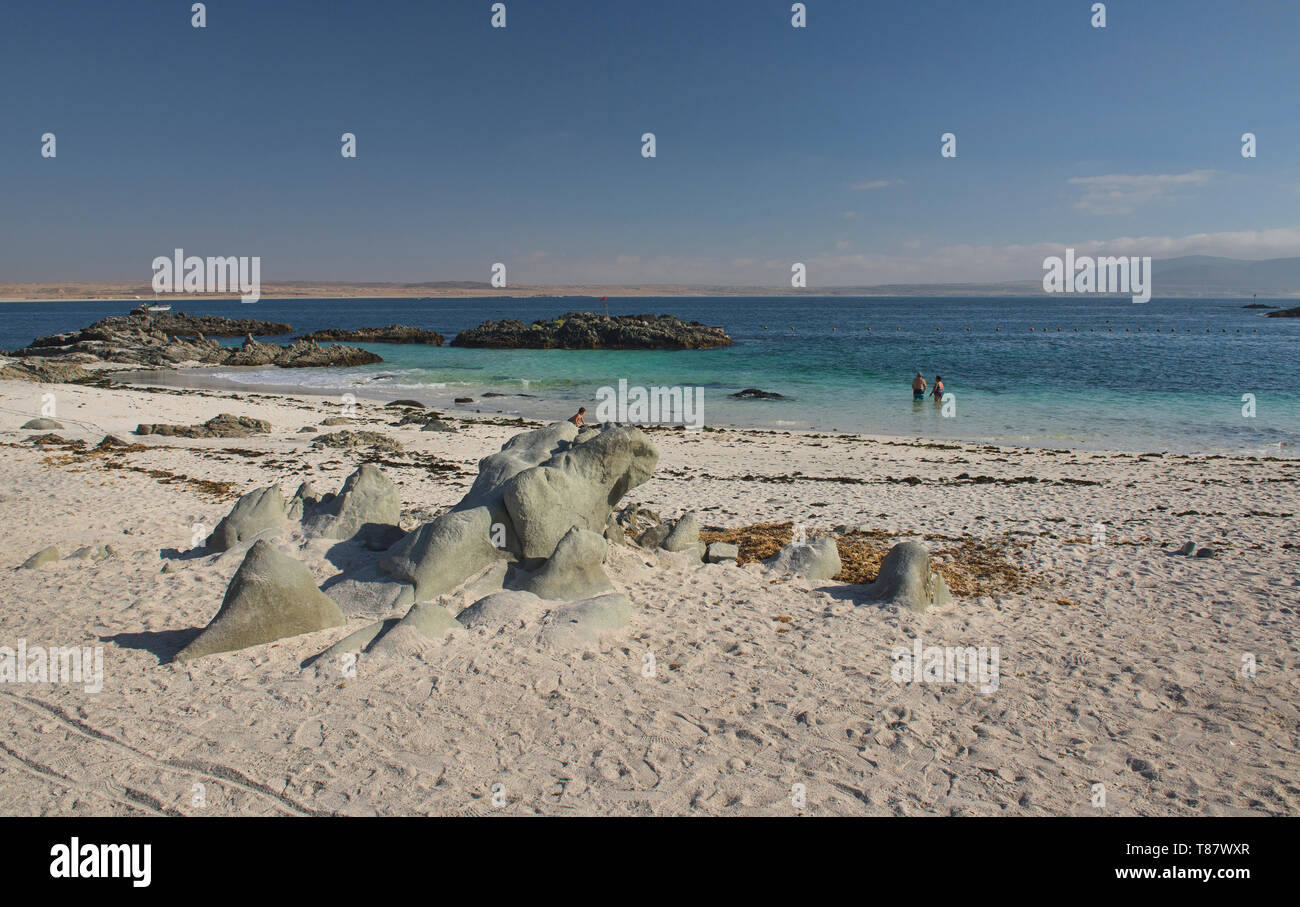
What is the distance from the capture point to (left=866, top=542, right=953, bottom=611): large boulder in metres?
7.64

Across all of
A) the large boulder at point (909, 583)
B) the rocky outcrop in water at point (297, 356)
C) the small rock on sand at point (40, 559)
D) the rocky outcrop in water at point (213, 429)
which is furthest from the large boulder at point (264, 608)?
the rocky outcrop in water at point (297, 356)

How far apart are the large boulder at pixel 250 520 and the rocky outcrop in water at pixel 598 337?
174ft

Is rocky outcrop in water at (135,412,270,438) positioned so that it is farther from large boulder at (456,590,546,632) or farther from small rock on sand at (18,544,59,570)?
large boulder at (456,590,546,632)

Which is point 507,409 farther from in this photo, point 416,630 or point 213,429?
point 416,630

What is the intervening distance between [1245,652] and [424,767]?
688 centimetres

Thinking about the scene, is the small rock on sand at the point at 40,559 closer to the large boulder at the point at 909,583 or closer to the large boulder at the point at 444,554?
the large boulder at the point at 444,554

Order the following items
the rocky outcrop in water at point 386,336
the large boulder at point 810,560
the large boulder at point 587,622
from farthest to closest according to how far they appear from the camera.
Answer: the rocky outcrop in water at point 386,336
the large boulder at point 810,560
the large boulder at point 587,622

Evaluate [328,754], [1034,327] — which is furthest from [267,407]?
[1034,327]

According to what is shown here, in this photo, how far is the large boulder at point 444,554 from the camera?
24.9 feet

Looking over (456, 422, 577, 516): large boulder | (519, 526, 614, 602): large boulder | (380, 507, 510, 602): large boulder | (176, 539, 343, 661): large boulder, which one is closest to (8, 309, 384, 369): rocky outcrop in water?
(456, 422, 577, 516): large boulder

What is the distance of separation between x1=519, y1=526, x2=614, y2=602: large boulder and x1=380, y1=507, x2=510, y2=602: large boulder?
23.3 inches

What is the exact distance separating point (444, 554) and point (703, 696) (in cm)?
326
